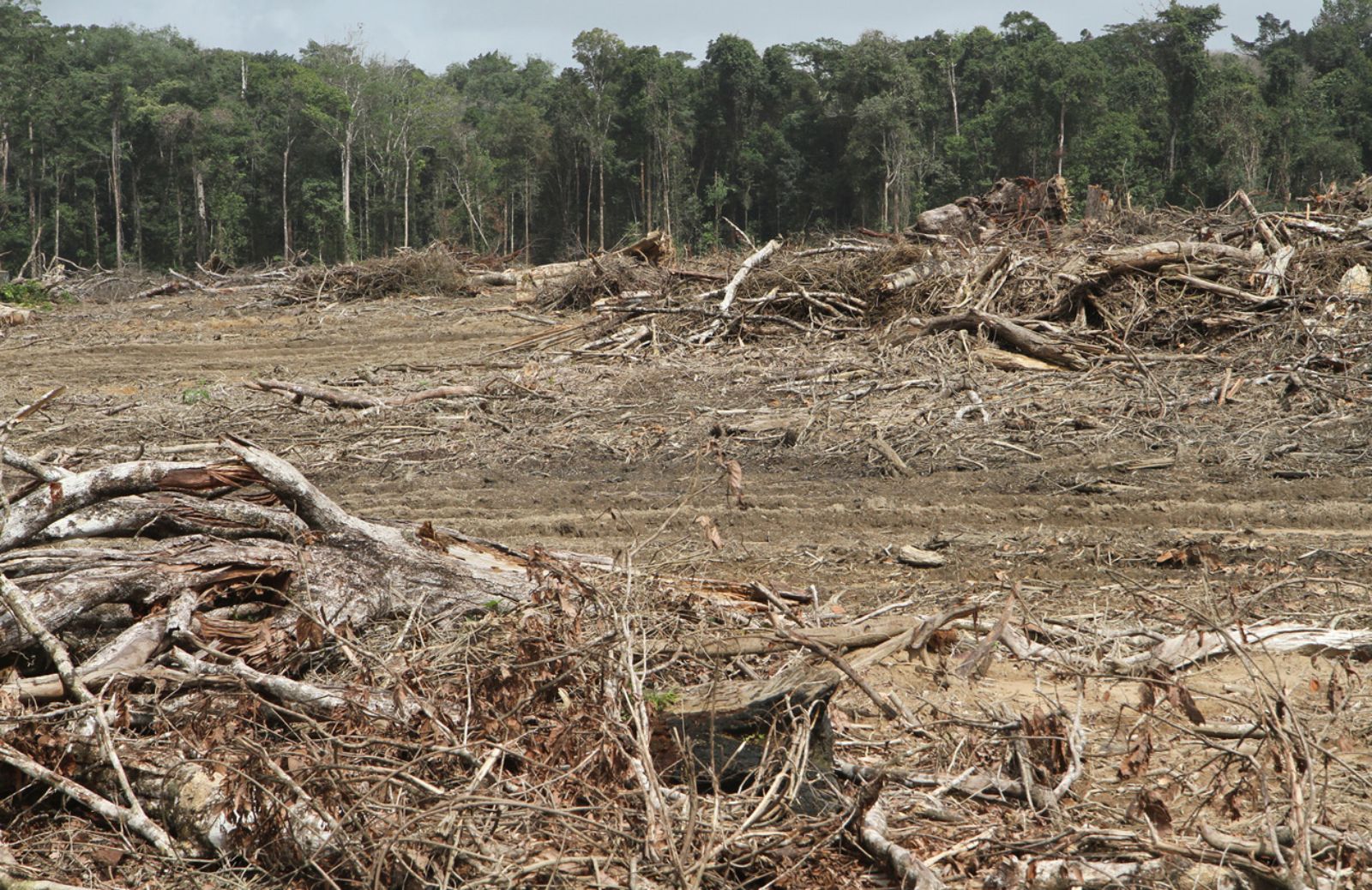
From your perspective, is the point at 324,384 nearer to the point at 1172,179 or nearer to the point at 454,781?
the point at 454,781

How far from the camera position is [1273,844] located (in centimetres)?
230

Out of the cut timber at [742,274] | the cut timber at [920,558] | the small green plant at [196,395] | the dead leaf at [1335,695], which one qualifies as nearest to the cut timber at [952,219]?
the cut timber at [742,274]

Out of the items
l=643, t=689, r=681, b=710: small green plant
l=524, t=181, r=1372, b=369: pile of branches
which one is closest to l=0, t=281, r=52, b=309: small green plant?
l=524, t=181, r=1372, b=369: pile of branches

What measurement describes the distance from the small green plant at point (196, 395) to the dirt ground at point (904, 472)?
0.04 meters

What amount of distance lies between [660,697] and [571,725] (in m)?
0.43

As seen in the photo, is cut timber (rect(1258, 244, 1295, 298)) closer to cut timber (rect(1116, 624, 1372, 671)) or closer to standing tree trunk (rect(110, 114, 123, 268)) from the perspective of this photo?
cut timber (rect(1116, 624, 1372, 671))

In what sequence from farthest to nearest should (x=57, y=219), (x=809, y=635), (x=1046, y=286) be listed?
(x=57, y=219)
(x=1046, y=286)
(x=809, y=635)

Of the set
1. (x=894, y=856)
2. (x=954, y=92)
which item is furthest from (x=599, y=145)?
(x=894, y=856)

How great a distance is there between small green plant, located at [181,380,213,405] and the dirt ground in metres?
0.04

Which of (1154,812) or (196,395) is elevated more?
(196,395)

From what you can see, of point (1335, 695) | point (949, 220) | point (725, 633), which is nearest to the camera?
point (1335, 695)

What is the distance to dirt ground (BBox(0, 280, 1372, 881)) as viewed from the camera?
4070 mm

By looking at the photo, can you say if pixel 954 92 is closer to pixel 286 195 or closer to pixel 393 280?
pixel 286 195

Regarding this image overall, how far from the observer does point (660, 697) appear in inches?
138
